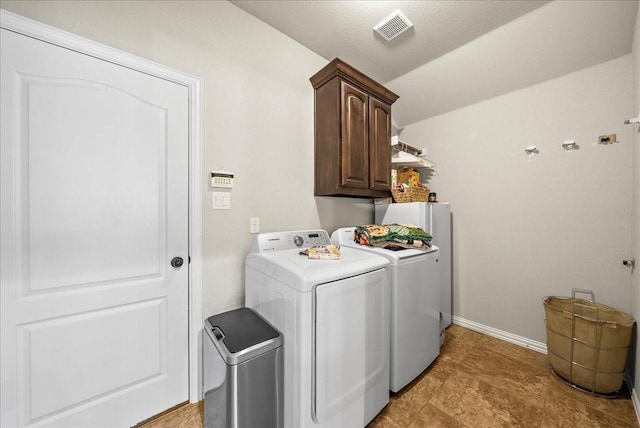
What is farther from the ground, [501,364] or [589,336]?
[589,336]

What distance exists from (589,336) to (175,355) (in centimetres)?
276

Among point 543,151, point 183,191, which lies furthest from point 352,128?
point 543,151

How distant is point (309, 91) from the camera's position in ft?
6.98

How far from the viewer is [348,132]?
1.94m

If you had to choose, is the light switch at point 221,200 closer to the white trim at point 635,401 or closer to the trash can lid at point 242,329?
the trash can lid at point 242,329

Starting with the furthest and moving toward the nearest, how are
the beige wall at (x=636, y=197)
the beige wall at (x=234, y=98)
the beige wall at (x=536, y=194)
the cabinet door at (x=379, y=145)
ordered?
the cabinet door at (x=379, y=145)
the beige wall at (x=536, y=194)
the beige wall at (x=636, y=197)
the beige wall at (x=234, y=98)

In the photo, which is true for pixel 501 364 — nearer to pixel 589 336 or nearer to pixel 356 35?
pixel 589 336

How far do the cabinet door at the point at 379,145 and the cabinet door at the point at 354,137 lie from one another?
0.21 ft

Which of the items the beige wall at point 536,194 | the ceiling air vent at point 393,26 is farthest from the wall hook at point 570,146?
the ceiling air vent at point 393,26

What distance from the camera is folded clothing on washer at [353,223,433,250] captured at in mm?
1836

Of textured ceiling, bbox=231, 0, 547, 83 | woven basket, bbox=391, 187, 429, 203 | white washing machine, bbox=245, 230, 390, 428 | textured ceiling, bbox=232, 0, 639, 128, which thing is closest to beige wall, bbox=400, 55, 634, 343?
textured ceiling, bbox=232, 0, 639, 128

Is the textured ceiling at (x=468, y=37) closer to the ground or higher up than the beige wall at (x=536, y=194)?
higher up

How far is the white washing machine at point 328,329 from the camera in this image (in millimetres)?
1130

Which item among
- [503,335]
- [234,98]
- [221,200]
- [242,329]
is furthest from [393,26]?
[503,335]
